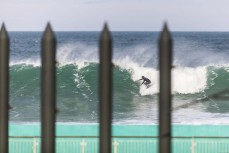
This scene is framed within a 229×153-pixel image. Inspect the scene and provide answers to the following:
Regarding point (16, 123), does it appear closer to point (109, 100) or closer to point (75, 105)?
point (75, 105)

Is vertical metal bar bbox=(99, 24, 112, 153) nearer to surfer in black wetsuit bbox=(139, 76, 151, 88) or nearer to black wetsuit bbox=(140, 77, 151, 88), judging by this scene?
surfer in black wetsuit bbox=(139, 76, 151, 88)

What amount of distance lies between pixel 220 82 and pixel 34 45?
1316cm

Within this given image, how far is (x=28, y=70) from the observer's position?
38.1 metres

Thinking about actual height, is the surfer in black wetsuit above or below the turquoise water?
above

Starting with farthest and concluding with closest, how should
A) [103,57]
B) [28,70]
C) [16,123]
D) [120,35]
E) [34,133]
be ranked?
[120,35]
[28,70]
[16,123]
[34,133]
[103,57]

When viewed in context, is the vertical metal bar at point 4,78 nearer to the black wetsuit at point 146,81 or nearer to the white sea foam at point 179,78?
the white sea foam at point 179,78

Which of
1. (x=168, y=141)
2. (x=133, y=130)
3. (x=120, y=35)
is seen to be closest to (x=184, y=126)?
(x=133, y=130)

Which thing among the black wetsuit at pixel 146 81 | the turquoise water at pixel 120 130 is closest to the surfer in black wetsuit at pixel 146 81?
the black wetsuit at pixel 146 81

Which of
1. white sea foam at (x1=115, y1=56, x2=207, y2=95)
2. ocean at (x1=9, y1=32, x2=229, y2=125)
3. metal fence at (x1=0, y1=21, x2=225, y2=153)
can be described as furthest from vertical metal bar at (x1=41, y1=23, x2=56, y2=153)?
white sea foam at (x1=115, y1=56, x2=207, y2=95)

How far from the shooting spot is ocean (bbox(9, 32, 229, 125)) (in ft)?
110

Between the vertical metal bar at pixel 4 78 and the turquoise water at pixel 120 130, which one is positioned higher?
the vertical metal bar at pixel 4 78

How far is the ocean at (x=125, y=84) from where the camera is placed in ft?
110

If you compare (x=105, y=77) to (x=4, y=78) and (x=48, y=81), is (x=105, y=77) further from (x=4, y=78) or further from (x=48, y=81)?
(x=4, y=78)

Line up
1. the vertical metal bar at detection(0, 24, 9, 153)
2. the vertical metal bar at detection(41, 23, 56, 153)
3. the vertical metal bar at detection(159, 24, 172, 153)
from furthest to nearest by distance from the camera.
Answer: the vertical metal bar at detection(0, 24, 9, 153) < the vertical metal bar at detection(41, 23, 56, 153) < the vertical metal bar at detection(159, 24, 172, 153)
